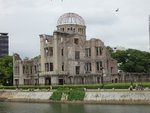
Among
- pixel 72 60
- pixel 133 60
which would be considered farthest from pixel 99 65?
pixel 133 60

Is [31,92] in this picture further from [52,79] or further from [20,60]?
[20,60]

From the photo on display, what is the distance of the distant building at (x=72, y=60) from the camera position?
98.8 metres

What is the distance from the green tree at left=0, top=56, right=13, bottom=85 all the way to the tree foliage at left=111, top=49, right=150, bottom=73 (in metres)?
31.3

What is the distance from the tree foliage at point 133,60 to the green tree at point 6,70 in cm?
3131

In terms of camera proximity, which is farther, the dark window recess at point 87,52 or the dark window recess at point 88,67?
the dark window recess at point 87,52

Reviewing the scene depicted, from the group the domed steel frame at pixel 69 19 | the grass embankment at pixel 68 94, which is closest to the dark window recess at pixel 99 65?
the domed steel frame at pixel 69 19

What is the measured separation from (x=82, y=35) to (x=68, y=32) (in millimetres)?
6226

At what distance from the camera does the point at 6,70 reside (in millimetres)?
118812

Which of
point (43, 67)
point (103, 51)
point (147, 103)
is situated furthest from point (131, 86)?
point (43, 67)

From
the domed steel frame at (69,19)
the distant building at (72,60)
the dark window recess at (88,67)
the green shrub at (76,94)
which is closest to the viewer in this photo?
the green shrub at (76,94)

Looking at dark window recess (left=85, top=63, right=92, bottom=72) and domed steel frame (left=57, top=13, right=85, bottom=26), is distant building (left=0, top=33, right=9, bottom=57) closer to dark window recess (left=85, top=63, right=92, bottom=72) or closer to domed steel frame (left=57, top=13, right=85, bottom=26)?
domed steel frame (left=57, top=13, right=85, bottom=26)

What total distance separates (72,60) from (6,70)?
26.7 meters

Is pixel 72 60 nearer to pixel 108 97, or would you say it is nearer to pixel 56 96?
pixel 56 96

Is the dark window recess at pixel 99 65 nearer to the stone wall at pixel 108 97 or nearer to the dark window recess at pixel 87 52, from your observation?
the dark window recess at pixel 87 52
